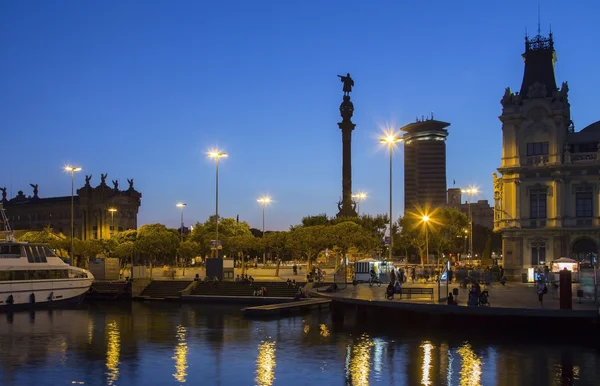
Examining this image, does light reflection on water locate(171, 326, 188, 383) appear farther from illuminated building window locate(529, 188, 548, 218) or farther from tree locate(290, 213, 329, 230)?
tree locate(290, 213, 329, 230)

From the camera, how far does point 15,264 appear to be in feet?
203

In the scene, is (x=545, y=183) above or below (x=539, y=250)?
above

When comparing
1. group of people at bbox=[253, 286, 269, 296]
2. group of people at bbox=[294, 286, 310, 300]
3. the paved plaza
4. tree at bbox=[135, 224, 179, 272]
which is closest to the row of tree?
tree at bbox=[135, 224, 179, 272]

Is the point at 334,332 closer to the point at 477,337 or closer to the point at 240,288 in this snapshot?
the point at 477,337

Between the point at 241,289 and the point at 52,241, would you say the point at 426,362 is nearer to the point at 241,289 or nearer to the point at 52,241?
the point at 241,289

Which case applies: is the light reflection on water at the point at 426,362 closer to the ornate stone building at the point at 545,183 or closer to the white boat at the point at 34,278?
the ornate stone building at the point at 545,183

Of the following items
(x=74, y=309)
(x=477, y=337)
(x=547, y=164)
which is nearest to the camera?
(x=477, y=337)

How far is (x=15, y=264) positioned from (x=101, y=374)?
35.5 metres

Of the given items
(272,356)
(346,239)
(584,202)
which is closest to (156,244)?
(346,239)

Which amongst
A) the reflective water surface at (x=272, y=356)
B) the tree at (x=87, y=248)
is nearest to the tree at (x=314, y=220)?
the tree at (x=87, y=248)

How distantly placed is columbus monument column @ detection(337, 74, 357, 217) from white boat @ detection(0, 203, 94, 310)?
51.5m

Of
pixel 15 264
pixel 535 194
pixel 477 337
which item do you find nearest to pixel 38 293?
pixel 15 264

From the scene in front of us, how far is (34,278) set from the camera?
6331 cm

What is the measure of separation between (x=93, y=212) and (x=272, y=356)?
417ft
